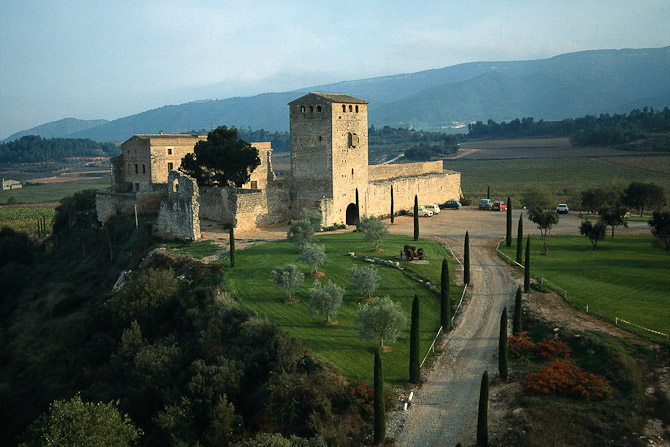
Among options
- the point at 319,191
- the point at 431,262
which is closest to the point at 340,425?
the point at 431,262

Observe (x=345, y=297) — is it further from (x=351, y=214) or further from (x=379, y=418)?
(x=351, y=214)

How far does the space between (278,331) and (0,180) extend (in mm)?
117730

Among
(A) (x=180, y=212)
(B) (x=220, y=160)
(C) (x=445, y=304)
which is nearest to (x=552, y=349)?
(C) (x=445, y=304)

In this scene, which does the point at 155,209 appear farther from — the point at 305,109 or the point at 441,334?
the point at 441,334

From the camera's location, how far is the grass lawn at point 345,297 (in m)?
18.4

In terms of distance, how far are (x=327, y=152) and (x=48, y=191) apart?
81.2 meters

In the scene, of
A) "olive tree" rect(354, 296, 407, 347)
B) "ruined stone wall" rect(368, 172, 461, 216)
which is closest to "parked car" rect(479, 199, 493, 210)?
"ruined stone wall" rect(368, 172, 461, 216)

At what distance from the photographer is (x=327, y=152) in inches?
1430

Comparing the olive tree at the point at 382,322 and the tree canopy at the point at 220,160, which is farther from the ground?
the tree canopy at the point at 220,160

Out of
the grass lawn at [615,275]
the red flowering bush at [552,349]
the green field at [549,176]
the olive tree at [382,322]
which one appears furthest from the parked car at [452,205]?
the olive tree at [382,322]

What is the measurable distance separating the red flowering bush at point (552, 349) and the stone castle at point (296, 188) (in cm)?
2006

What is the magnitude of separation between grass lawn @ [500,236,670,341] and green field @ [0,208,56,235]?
47972mm

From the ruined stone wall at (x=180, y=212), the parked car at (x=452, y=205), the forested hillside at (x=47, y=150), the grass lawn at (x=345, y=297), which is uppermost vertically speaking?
the forested hillside at (x=47, y=150)

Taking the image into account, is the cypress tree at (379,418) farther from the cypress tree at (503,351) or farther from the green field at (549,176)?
the green field at (549,176)
